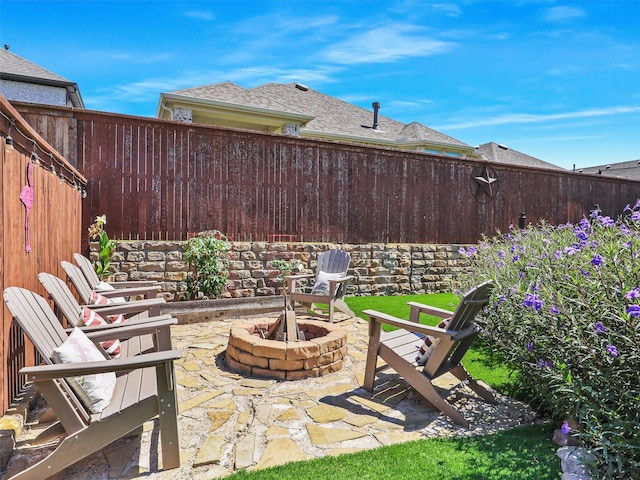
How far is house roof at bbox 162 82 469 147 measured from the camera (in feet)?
34.4

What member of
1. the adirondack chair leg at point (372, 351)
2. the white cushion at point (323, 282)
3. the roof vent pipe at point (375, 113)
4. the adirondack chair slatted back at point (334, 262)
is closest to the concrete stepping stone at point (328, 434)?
the adirondack chair leg at point (372, 351)

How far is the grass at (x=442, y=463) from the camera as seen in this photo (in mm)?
2102

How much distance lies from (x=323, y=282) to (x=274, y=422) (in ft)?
11.0

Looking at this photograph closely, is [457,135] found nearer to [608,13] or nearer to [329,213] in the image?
[608,13]

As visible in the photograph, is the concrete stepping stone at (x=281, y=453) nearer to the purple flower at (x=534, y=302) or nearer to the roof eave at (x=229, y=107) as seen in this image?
the purple flower at (x=534, y=302)

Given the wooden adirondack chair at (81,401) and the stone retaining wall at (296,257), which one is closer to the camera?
the wooden adirondack chair at (81,401)

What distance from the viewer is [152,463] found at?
2.20 m

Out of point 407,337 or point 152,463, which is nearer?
point 152,463

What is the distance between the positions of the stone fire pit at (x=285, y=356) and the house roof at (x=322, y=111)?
7.87 m

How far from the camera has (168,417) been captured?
2.09 m

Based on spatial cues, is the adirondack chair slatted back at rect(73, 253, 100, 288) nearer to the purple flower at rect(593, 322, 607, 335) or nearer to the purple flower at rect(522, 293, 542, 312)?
the purple flower at rect(522, 293, 542, 312)

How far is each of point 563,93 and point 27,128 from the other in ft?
59.7

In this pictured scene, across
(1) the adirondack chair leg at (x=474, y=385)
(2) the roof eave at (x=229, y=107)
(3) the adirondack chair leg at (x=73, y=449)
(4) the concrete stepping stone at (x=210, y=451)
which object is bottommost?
Answer: (4) the concrete stepping stone at (x=210, y=451)

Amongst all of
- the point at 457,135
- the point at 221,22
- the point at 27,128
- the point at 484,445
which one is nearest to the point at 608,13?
the point at 457,135
